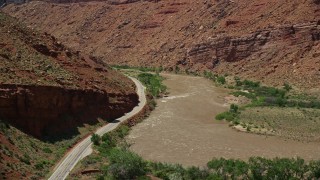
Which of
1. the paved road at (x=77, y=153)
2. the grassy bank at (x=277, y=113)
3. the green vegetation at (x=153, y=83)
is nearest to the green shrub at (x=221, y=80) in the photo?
the grassy bank at (x=277, y=113)

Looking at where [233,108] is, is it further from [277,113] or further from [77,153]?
[77,153]

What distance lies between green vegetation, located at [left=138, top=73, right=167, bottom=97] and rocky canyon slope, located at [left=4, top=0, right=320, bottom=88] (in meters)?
11.1

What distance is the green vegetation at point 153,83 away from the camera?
64019 mm

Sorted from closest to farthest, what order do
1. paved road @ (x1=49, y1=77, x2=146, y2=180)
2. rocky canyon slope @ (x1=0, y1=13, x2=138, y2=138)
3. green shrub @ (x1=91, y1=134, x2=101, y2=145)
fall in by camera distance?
paved road @ (x1=49, y1=77, x2=146, y2=180)
rocky canyon slope @ (x1=0, y1=13, x2=138, y2=138)
green shrub @ (x1=91, y1=134, x2=101, y2=145)

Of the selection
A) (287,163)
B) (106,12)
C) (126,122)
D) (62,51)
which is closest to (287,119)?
(126,122)

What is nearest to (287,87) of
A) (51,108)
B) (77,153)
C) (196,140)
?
(196,140)

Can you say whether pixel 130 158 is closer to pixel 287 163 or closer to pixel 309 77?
pixel 287 163

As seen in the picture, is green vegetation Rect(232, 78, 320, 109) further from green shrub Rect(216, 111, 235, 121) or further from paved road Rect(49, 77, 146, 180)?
paved road Rect(49, 77, 146, 180)

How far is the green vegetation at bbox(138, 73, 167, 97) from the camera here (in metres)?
64.0

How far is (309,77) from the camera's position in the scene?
6769 centimetres

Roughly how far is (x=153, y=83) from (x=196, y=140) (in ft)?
90.0

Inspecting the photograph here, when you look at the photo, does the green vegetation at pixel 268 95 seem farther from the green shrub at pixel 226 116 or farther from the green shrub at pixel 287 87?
the green shrub at pixel 226 116

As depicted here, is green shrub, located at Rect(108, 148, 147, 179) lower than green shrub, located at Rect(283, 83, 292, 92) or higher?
lower

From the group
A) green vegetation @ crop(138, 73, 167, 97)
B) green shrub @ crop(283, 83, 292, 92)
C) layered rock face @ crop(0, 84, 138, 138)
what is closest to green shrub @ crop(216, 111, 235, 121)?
layered rock face @ crop(0, 84, 138, 138)
